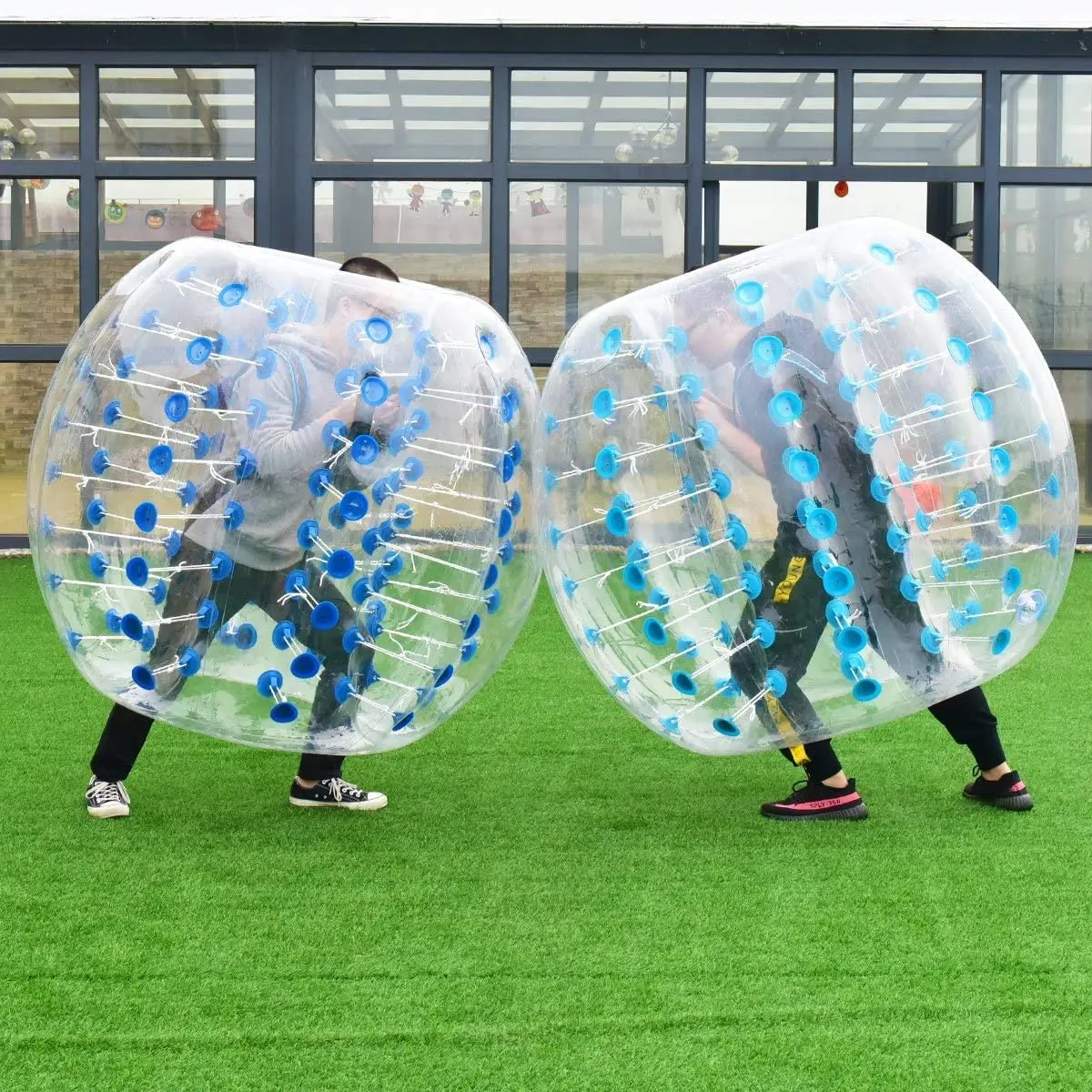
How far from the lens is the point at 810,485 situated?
272 cm

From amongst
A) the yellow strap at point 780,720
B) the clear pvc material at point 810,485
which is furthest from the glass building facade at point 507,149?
the yellow strap at point 780,720

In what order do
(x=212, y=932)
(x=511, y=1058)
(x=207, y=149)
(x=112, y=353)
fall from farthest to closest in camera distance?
(x=207, y=149)
(x=112, y=353)
(x=212, y=932)
(x=511, y=1058)

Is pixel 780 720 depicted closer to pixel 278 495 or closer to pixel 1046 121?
pixel 278 495

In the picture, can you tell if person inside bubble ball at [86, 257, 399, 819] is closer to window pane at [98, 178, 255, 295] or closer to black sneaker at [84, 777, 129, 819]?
black sneaker at [84, 777, 129, 819]

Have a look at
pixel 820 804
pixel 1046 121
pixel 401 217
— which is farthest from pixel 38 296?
pixel 820 804

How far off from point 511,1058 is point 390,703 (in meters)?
0.95

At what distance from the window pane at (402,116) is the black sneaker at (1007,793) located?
551cm

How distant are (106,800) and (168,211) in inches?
212

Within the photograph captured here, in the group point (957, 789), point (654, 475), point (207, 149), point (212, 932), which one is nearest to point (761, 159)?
point (207, 149)

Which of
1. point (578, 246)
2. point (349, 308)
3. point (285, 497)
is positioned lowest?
point (285, 497)

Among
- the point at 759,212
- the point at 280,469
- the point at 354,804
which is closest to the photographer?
the point at 280,469

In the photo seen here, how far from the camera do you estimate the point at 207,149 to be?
8047 millimetres

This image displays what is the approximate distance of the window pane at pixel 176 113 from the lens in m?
7.98

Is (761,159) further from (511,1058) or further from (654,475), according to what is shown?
(511,1058)
